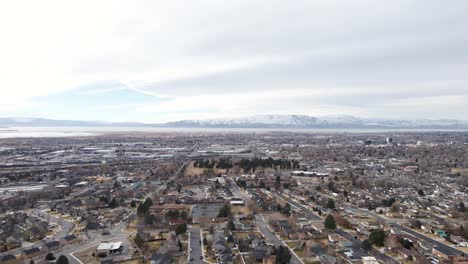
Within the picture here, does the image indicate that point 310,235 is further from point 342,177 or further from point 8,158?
point 8,158

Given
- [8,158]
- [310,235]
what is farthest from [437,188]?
[8,158]

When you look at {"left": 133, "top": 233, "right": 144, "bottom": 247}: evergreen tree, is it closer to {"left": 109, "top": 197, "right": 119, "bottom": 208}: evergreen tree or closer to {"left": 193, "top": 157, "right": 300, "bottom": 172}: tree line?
{"left": 109, "top": 197, "right": 119, "bottom": 208}: evergreen tree

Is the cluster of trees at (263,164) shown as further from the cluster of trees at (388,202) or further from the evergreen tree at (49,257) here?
the evergreen tree at (49,257)

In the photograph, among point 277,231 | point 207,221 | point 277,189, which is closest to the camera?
point 277,231

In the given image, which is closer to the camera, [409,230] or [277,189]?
[409,230]

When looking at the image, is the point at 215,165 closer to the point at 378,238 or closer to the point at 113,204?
the point at 113,204

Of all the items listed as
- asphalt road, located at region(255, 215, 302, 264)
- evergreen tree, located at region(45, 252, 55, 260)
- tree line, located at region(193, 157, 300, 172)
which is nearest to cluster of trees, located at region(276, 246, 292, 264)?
asphalt road, located at region(255, 215, 302, 264)

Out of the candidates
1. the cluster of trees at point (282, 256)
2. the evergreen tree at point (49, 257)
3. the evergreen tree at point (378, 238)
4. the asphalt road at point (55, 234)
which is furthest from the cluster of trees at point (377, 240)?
the asphalt road at point (55, 234)
